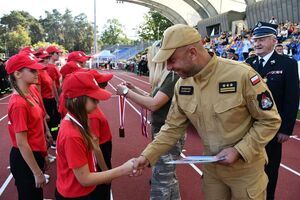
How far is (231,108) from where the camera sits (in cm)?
215

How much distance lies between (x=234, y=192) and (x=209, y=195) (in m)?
0.21

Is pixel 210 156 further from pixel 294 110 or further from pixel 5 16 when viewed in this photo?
pixel 5 16

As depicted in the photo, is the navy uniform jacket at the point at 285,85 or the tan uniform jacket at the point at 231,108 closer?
the tan uniform jacket at the point at 231,108

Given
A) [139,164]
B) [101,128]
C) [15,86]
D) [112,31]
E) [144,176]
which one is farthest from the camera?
[112,31]

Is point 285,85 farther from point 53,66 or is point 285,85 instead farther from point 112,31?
point 112,31

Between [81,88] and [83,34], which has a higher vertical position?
[83,34]

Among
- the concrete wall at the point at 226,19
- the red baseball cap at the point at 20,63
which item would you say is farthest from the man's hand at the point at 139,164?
the concrete wall at the point at 226,19

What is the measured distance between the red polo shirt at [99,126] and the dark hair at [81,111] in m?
0.81

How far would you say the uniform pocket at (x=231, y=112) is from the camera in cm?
215

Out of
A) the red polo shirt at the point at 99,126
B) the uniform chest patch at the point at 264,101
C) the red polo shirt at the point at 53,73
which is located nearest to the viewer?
the uniform chest patch at the point at 264,101

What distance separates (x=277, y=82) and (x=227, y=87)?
149 centimetres

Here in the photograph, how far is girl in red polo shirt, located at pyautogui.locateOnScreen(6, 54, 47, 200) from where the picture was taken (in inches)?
111

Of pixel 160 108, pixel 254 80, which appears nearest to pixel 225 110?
pixel 254 80

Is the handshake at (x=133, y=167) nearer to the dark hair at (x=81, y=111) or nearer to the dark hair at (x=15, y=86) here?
the dark hair at (x=81, y=111)
